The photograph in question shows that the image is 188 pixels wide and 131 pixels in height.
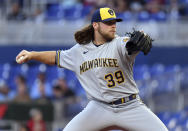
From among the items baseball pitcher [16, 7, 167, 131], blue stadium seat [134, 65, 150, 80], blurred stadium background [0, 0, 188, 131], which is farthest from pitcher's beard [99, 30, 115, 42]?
Answer: blue stadium seat [134, 65, 150, 80]

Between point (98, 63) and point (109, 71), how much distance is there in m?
0.17

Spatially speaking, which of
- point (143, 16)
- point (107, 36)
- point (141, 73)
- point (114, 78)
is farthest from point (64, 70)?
point (114, 78)

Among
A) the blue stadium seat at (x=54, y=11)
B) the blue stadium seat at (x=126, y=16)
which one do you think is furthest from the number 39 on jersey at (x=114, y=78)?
the blue stadium seat at (x=54, y=11)

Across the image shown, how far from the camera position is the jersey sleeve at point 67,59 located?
5.69 meters

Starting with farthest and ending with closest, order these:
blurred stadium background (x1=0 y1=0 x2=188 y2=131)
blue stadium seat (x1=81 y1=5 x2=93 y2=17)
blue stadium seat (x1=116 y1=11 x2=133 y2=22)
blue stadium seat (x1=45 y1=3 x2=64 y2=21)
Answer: blue stadium seat (x1=45 y1=3 x2=64 y2=21) → blue stadium seat (x1=81 y1=5 x2=93 y2=17) → blue stadium seat (x1=116 y1=11 x2=133 y2=22) → blurred stadium background (x1=0 y1=0 x2=188 y2=131)

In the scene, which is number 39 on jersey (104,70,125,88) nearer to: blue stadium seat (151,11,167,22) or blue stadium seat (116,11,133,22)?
blue stadium seat (116,11,133,22)

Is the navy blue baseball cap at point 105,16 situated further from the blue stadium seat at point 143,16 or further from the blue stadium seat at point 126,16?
the blue stadium seat at point 143,16

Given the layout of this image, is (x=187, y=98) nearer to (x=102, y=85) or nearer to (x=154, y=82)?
(x=154, y=82)

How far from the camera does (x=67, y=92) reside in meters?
10.3

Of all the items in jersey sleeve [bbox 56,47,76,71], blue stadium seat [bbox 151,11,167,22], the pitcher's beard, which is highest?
the pitcher's beard

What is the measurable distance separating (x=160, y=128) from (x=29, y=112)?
188 inches

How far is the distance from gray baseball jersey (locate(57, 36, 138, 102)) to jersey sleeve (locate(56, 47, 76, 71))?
21 centimetres

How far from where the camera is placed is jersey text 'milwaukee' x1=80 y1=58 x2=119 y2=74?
5.29 m

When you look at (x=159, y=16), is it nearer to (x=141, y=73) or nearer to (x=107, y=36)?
(x=141, y=73)
